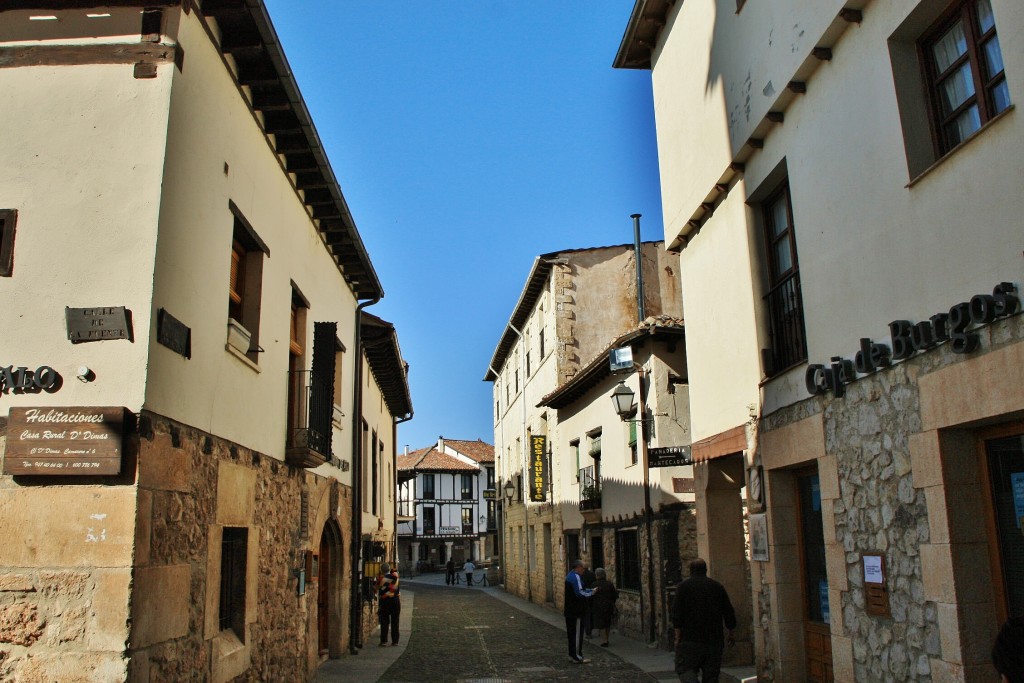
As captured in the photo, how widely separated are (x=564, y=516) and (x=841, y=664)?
15318mm

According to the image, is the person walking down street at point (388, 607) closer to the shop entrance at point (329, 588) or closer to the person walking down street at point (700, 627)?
the shop entrance at point (329, 588)

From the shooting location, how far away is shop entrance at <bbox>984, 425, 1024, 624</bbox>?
5004 mm

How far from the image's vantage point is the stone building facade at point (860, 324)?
199 inches

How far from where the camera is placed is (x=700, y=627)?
294 inches

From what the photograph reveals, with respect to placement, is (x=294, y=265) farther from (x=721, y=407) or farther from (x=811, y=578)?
(x=811, y=578)

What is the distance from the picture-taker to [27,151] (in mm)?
5953

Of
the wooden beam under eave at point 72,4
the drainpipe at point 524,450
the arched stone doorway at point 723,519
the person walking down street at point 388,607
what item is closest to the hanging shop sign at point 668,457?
the arched stone doorway at point 723,519

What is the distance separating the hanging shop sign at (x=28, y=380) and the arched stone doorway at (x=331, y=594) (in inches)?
298

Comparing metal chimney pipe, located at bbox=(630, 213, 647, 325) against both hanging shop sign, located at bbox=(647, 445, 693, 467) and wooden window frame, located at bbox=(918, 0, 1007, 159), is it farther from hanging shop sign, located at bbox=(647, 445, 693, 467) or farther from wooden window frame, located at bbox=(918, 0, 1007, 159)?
wooden window frame, located at bbox=(918, 0, 1007, 159)

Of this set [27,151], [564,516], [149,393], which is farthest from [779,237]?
[564,516]

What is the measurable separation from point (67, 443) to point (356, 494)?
9031 mm

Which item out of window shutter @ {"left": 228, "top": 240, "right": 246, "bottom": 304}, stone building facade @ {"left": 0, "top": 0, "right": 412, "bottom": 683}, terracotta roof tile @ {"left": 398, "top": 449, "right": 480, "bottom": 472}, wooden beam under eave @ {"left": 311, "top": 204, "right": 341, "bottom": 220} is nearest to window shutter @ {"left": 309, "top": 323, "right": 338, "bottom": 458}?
wooden beam under eave @ {"left": 311, "top": 204, "right": 341, "bottom": 220}

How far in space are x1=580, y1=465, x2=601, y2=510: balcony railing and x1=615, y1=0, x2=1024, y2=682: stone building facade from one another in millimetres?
8237

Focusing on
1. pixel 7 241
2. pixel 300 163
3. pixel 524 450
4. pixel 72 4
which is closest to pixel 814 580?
pixel 300 163
